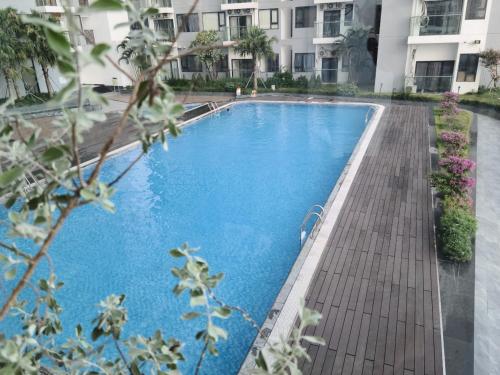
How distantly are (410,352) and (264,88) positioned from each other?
1008 inches

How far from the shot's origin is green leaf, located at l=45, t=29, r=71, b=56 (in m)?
1.22

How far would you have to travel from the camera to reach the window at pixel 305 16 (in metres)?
28.6

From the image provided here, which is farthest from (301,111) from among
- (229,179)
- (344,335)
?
(344,335)

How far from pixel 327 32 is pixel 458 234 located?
23.3 metres

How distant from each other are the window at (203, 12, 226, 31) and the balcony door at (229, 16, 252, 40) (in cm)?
84

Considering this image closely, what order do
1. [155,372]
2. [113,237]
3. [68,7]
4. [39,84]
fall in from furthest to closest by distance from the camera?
[39,84], [113,237], [155,372], [68,7]

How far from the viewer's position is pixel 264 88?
29000 mm

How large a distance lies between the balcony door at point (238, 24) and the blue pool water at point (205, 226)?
14.7 metres

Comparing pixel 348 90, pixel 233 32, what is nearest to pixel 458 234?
pixel 348 90

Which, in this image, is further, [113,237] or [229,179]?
[229,179]

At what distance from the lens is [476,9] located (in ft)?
72.1

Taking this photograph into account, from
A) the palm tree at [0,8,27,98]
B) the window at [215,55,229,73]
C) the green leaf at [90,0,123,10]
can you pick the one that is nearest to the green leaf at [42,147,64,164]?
the green leaf at [90,0,123,10]

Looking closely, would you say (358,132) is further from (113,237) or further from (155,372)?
(155,372)

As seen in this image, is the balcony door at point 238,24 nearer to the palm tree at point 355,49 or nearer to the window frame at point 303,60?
the window frame at point 303,60
